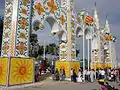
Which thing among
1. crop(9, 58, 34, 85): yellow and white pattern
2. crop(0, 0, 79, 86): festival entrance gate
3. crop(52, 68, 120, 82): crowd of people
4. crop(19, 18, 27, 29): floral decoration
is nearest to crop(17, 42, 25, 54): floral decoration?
crop(0, 0, 79, 86): festival entrance gate

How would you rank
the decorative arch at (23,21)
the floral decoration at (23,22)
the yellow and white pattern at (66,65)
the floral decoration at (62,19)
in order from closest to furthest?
the decorative arch at (23,21)
the floral decoration at (23,22)
the floral decoration at (62,19)
the yellow and white pattern at (66,65)

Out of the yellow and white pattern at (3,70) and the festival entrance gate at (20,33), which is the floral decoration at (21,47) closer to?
the festival entrance gate at (20,33)

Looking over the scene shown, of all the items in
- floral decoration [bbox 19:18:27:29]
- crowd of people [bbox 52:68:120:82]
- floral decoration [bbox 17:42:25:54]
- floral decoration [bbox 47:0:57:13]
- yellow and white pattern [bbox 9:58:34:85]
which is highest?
floral decoration [bbox 47:0:57:13]

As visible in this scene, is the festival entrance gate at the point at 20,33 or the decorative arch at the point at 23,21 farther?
the decorative arch at the point at 23,21

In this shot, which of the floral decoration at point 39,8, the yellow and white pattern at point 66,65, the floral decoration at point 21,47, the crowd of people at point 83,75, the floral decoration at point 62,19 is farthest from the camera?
the yellow and white pattern at point 66,65

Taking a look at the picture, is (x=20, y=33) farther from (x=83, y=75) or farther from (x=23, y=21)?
(x=83, y=75)

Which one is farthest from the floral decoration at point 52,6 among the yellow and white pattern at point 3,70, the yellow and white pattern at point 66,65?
the yellow and white pattern at point 3,70

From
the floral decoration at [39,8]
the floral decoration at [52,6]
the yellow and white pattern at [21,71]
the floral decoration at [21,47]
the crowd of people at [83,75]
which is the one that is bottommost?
the crowd of people at [83,75]

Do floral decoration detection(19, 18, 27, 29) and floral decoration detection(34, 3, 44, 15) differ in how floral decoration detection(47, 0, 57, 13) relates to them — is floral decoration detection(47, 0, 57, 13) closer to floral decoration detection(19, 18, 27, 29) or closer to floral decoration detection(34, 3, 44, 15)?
floral decoration detection(34, 3, 44, 15)

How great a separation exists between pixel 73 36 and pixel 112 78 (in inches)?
202

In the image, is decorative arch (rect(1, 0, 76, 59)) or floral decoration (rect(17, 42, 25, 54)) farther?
floral decoration (rect(17, 42, 25, 54))

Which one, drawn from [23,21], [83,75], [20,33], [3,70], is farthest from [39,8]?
[83,75]

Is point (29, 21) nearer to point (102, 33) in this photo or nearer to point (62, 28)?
point (62, 28)

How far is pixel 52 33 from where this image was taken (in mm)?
19797
